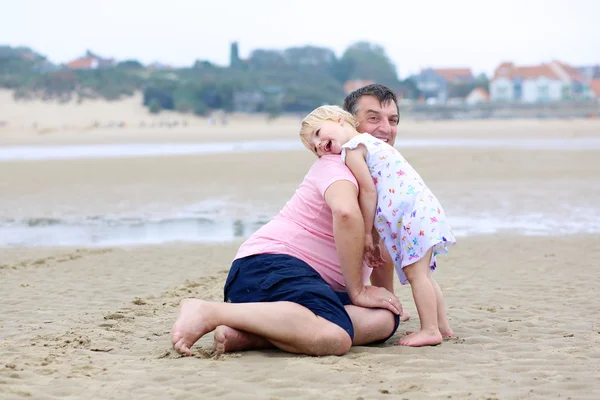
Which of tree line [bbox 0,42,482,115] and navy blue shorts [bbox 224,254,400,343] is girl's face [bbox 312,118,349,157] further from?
tree line [bbox 0,42,482,115]

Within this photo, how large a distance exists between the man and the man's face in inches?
15.4

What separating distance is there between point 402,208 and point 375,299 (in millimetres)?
487

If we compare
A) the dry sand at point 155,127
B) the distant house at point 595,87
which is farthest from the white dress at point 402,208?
the distant house at point 595,87

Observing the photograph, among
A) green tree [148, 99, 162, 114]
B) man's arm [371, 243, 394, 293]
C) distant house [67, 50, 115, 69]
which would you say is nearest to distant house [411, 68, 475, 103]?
distant house [67, 50, 115, 69]

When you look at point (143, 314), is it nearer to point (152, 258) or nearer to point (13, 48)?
point (152, 258)

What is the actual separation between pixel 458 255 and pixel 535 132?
94.7 ft

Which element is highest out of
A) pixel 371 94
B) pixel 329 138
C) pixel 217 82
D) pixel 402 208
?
pixel 217 82

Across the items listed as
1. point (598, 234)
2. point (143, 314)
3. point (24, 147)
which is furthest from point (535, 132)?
point (143, 314)

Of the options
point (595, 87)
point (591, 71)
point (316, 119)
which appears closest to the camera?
point (316, 119)

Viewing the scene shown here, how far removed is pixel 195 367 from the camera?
3.67 meters

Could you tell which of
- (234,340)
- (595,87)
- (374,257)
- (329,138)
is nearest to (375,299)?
(374,257)

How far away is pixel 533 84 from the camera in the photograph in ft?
285

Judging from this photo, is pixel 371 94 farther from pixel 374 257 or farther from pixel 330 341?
pixel 330 341

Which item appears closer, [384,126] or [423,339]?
[423,339]
